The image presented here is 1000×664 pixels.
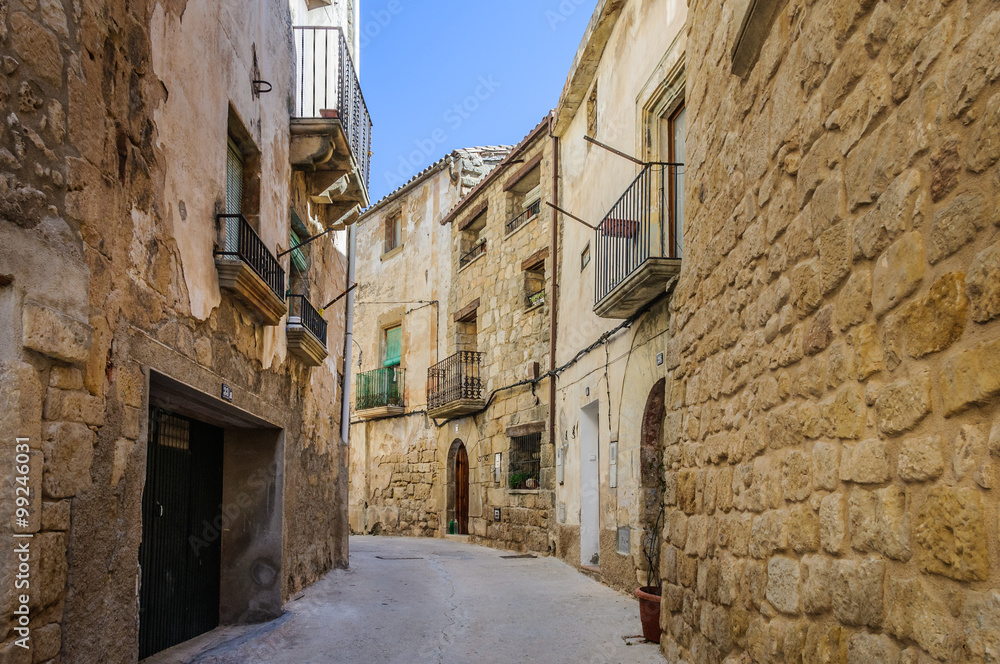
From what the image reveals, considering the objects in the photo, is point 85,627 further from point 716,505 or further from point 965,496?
point 965,496

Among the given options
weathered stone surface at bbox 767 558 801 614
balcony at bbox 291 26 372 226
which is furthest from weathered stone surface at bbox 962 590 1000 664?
balcony at bbox 291 26 372 226

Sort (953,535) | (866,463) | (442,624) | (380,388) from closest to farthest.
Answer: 1. (953,535)
2. (866,463)
3. (442,624)
4. (380,388)

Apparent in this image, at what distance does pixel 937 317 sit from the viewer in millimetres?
2131

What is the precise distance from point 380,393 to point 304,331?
1160cm

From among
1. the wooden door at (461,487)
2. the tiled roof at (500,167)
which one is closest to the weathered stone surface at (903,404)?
the tiled roof at (500,167)

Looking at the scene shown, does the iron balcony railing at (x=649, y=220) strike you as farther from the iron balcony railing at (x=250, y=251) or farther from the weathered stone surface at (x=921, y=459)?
the weathered stone surface at (x=921, y=459)

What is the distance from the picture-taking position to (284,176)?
7191 millimetres

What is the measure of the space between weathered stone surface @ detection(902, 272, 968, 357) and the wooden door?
1434 centimetres

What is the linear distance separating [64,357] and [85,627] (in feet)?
3.66

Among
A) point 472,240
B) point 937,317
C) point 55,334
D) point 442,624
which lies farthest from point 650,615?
point 472,240

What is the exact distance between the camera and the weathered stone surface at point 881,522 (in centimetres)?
228

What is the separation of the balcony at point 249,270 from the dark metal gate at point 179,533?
3.05 feet

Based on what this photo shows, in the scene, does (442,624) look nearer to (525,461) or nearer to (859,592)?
(859,592)

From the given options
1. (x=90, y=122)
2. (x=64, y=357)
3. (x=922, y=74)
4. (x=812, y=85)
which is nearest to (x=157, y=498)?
(x=64, y=357)
